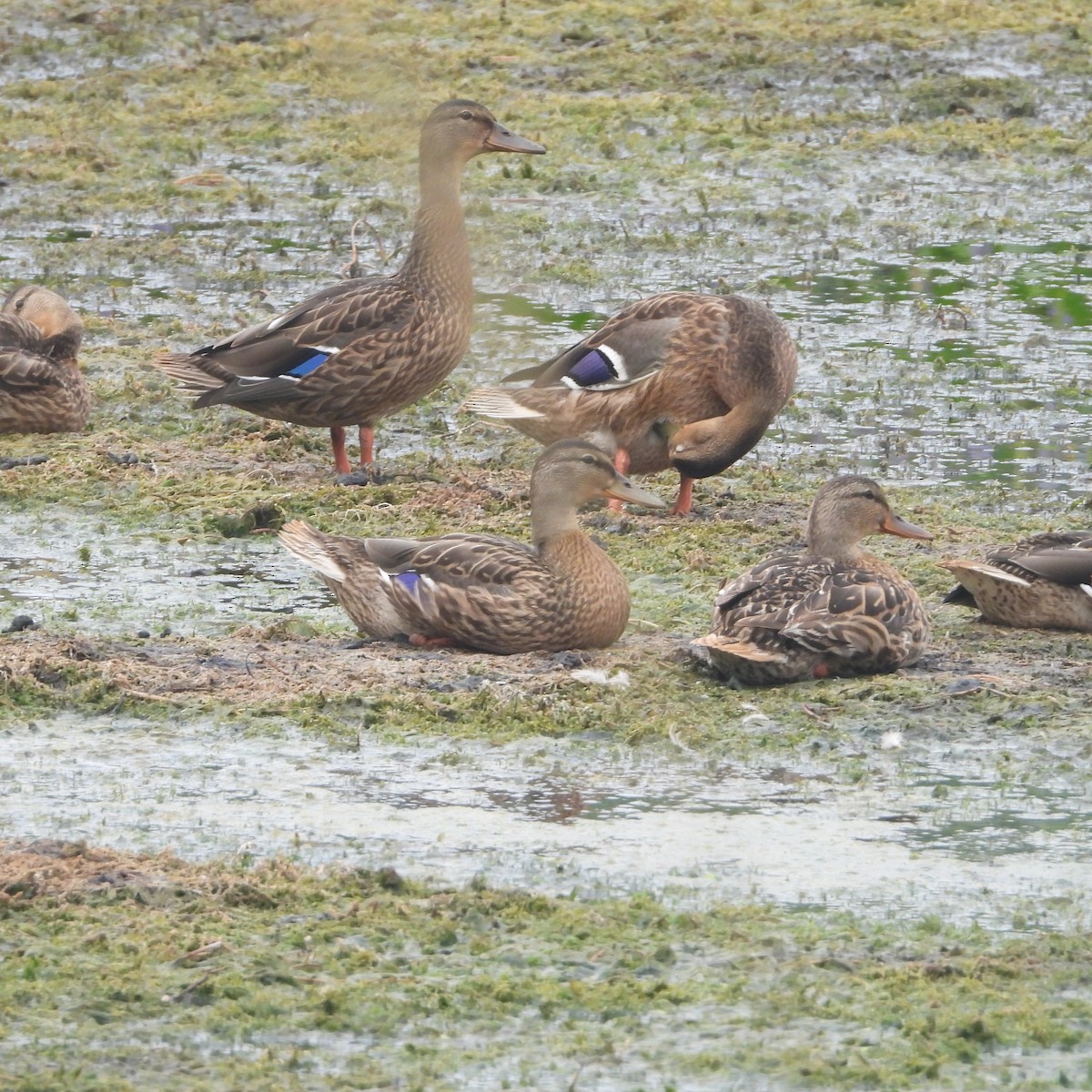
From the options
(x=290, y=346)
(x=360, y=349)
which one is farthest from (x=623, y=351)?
(x=290, y=346)

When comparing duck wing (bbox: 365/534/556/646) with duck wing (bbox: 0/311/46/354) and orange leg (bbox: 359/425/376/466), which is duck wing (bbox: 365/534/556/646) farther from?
duck wing (bbox: 0/311/46/354)

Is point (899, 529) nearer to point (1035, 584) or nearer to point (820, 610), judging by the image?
point (1035, 584)

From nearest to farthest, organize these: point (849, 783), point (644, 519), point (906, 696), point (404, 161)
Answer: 1. point (849, 783)
2. point (906, 696)
3. point (644, 519)
4. point (404, 161)

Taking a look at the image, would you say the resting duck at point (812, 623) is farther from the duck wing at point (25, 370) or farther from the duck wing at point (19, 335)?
the duck wing at point (19, 335)

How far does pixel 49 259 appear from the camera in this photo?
1580 centimetres

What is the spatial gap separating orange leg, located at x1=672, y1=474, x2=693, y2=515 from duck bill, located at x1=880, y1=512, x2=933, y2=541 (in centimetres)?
183

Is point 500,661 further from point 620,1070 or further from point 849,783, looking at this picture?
point 620,1070

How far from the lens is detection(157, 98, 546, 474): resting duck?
11.3 m

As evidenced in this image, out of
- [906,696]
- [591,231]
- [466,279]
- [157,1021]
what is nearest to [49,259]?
[591,231]

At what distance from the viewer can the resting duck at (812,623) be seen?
8.25 m

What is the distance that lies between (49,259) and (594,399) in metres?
5.69

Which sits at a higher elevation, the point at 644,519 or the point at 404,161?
the point at 404,161

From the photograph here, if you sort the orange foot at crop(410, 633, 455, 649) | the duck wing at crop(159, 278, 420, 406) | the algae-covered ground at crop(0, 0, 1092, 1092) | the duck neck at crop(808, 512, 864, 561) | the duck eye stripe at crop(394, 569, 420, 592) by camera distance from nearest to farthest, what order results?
the algae-covered ground at crop(0, 0, 1092, 1092) < the duck eye stripe at crop(394, 569, 420, 592) < the orange foot at crop(410, 633, 455, 649) < the duck neck at crop(808, 512, 864, 561) < the duck wing at crop(159, 278, 420, 406)

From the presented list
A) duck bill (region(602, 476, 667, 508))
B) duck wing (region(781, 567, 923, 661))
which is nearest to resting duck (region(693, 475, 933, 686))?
duck wing (region(781, 567, 923, 661))
